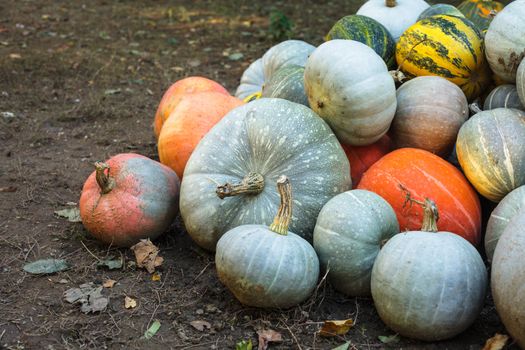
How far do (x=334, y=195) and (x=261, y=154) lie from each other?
0.45 metres

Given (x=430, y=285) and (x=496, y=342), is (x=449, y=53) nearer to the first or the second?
(x=430, y=285)

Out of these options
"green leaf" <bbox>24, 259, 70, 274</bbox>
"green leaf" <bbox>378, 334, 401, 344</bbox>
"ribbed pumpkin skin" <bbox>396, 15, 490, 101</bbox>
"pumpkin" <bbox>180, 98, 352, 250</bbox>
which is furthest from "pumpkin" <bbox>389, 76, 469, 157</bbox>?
"green leaf" <bbox>24, 259, 70, 274</bbox>

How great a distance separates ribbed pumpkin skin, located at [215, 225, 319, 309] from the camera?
3072mm

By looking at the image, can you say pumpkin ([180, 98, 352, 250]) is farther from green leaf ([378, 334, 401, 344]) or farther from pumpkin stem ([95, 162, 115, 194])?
green leaf ([378, 334, 401, 344])

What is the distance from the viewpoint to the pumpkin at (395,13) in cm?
484

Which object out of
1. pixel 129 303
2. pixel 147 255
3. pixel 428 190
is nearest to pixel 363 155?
pixel 428 190

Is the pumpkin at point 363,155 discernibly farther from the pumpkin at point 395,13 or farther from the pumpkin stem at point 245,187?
the pumpkin at point 395,13

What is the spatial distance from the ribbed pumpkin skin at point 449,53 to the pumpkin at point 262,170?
0.91 meters

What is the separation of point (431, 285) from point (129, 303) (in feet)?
4.73

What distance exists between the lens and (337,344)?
9.97 feet

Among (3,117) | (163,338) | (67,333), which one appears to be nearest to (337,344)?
(163,338)

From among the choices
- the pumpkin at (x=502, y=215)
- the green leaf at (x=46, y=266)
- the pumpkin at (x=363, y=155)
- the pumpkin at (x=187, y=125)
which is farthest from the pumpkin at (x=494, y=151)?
the green leaf at (x=46, y=266)

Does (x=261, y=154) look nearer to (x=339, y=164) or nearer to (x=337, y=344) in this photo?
(x=339, y=164)

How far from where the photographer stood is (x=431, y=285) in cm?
288
